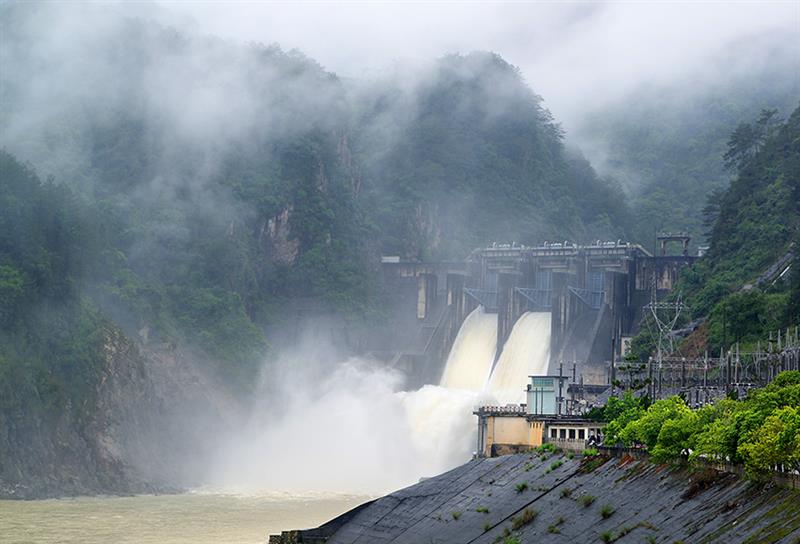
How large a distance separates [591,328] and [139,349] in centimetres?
3002

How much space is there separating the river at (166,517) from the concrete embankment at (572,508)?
720 cm

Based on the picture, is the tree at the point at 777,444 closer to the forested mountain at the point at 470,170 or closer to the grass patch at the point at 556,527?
the grass patch at the point at 556,527

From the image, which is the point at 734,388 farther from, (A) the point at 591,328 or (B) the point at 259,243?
(B) the point at 259,243

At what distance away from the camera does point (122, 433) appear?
371ft

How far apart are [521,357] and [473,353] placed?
7.43 meters

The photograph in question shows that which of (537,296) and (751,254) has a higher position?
(751,254)

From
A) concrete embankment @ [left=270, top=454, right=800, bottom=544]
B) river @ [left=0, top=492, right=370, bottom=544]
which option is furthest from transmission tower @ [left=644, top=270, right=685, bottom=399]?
concrete embankment @ [left=270, top=454, right=800, bottom=544]

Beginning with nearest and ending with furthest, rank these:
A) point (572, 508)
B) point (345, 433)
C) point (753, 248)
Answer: point (572, 508), point (753, 248), point (345, 433)

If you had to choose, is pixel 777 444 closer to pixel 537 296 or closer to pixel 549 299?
pixel 549 299

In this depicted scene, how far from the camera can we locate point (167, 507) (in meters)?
97.9

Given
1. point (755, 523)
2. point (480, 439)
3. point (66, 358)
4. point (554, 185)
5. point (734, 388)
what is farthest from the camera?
point (554, 185)

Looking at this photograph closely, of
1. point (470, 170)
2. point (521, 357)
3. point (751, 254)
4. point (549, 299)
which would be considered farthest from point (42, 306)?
point (470, 170)

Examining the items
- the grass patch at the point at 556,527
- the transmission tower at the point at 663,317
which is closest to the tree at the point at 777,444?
the grass patch at the point at 556,527

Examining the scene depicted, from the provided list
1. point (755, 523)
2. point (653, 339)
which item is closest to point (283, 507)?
point (653, 339)
